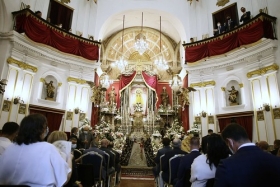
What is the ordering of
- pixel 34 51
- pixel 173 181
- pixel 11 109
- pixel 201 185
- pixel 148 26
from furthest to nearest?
1. pixel 148 26
2. pixel 34 51
3. pixel 11 109
4. pixel 173 181
5. pixel 201 185

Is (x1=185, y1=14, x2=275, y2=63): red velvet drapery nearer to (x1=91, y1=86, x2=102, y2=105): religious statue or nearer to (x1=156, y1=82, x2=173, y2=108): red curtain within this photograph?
(x1=156, y1=82, x2=173, y2=108): red curtain

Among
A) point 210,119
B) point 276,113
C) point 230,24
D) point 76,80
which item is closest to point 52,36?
point 76,80

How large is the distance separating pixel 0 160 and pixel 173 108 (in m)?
13.4

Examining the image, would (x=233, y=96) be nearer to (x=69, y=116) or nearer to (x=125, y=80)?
(x=125, y=80)

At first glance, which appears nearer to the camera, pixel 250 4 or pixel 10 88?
pixel 10 88

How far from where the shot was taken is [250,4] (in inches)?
416

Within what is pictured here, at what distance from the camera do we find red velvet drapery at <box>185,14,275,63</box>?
29.7 feet

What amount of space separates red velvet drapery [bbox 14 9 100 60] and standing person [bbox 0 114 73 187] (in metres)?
9.38

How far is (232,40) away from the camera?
10.4m

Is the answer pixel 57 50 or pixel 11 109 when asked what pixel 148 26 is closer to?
pixel 57 50

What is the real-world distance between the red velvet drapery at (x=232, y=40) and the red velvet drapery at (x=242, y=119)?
3.46 metres

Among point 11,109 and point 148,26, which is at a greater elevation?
point 148,26

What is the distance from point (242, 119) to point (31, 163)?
1029 centimetres

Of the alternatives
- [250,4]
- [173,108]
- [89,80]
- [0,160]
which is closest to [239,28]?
[250,4]
